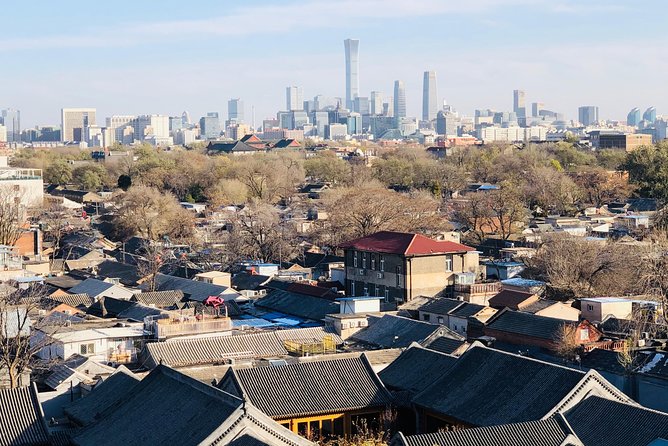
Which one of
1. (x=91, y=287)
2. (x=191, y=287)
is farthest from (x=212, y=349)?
(x=91, y=287)

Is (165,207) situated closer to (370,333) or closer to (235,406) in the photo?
(370,333)

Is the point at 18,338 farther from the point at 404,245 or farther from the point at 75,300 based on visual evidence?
the point at 404,245

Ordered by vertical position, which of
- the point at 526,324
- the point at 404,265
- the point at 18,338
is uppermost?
the point at 404,265

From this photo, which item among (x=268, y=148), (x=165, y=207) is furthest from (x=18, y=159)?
(x=165, y=207)

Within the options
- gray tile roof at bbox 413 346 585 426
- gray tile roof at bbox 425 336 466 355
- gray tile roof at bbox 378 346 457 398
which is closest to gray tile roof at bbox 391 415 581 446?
gray tile roof at bbox 413 346 585 426

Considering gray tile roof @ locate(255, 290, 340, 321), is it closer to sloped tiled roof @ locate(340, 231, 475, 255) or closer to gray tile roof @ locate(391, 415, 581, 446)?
sloped tiled roof @ locate(340, 231, 475, 255)

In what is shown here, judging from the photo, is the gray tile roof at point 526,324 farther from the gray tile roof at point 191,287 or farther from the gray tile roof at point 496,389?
the gray tile roof at point 191,287
